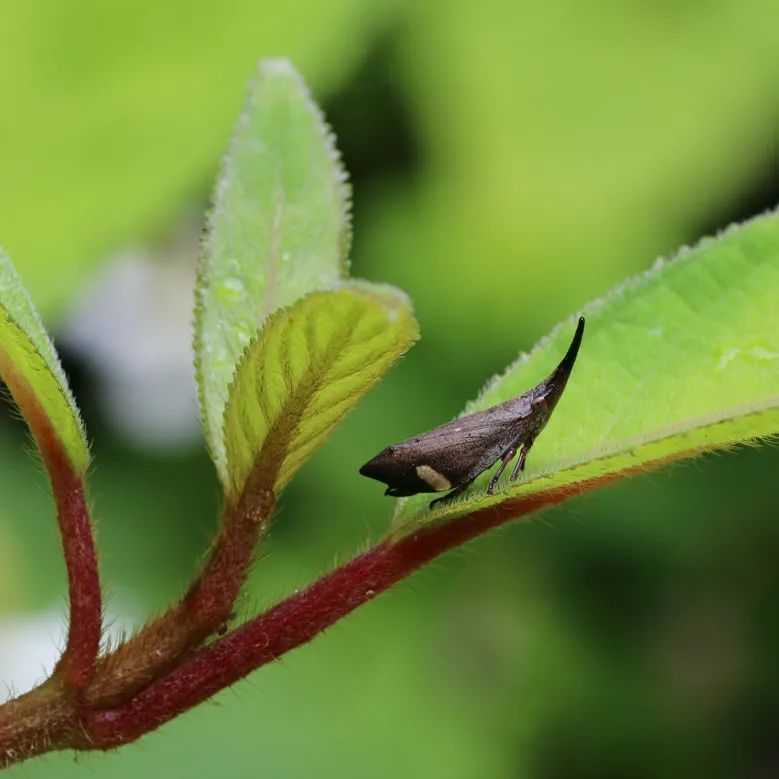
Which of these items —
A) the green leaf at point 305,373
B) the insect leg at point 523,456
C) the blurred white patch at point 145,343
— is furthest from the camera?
the blurred white patch at point 145,343

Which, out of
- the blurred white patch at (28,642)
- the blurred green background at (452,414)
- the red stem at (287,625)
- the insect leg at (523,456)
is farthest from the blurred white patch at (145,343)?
→ the red stem at (287,625)

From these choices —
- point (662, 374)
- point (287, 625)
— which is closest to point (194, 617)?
point (287, 625)

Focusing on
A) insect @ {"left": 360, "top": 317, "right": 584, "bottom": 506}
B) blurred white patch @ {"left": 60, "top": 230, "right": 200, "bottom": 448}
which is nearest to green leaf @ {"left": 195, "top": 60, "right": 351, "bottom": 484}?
insect @ {"left": 360, "top": 317, "right": 584, "bottom": 506}

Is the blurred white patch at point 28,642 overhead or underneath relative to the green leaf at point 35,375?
overhead

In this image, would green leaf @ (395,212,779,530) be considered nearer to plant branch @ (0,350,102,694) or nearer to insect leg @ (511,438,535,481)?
insect leg @ (511,438,535,481)

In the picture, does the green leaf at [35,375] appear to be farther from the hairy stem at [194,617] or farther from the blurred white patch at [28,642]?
the blurred white patch at [28,642]

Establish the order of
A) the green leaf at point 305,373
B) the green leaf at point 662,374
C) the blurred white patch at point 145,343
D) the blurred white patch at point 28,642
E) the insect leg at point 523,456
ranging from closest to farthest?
the green leaf at point 305,373 → the green leaf at point 662,374 → the insect leg at point 523,456 → the blurred white patch at point 28,642 → the blurred white patch at point 145,343

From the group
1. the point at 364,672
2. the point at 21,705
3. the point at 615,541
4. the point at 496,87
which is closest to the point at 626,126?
the point at 496,87
